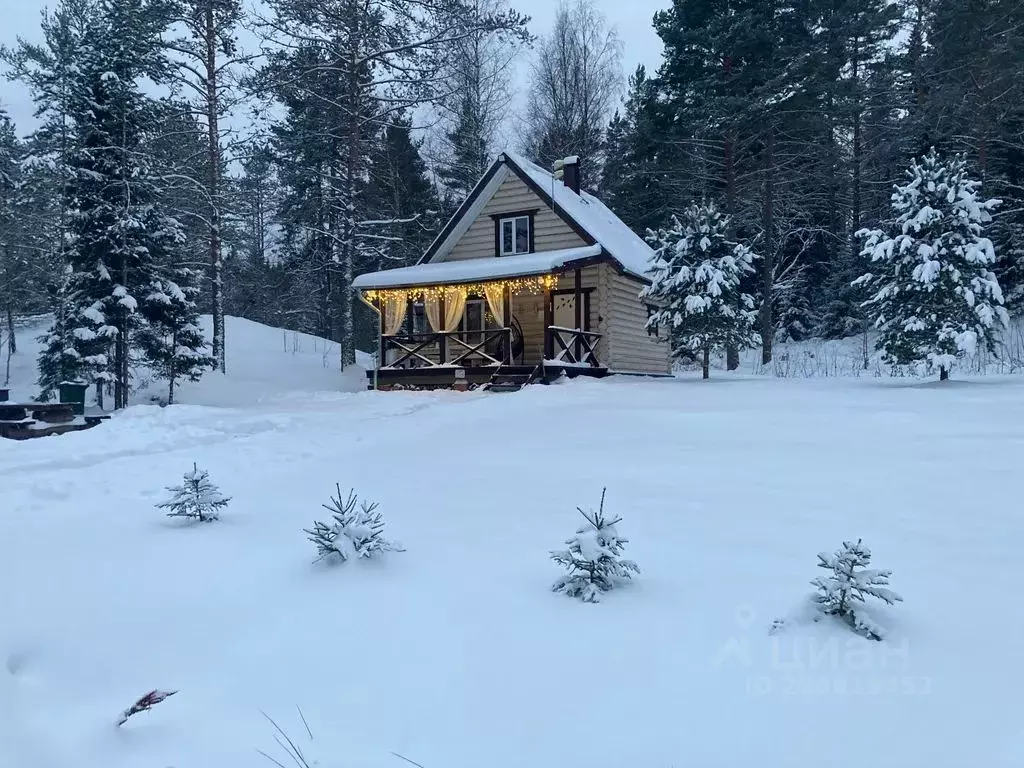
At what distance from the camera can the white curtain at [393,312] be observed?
1775 centimetres

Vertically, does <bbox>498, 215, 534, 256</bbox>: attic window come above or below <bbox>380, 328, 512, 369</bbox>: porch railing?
above

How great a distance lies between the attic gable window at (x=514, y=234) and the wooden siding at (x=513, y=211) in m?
0.16

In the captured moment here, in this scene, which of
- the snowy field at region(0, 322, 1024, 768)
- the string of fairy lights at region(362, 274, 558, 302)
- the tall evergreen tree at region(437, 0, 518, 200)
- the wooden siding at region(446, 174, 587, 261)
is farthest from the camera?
the tall evergreen tree at region(437, 0, 518, 200)

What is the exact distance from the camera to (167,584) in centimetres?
348

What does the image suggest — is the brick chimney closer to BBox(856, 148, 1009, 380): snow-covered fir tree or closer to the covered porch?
the covered porch

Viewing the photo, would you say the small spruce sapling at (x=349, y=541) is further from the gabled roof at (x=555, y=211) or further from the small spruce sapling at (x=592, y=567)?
the gabled roof at (x=555, y=211)

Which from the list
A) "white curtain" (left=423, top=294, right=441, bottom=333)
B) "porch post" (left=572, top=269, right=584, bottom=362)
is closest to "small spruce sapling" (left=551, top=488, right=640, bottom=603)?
"porch post" (left=572, top=269, right=584, bottom=362)

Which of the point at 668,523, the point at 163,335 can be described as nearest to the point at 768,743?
the point at 668,523

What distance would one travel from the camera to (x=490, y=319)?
1864 centimetres

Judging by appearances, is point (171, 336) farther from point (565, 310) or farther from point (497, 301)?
point (565, 310)

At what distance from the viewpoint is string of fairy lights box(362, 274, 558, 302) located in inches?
613

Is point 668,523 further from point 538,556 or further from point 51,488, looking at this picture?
point 51,488

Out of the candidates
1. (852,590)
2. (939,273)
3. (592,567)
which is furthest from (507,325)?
(852,590)

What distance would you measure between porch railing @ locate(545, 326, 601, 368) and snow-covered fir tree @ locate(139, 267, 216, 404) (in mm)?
9649
